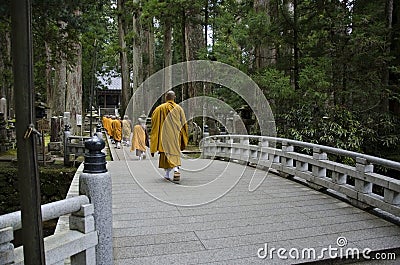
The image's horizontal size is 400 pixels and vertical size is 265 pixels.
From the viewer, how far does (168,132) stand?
7418mm

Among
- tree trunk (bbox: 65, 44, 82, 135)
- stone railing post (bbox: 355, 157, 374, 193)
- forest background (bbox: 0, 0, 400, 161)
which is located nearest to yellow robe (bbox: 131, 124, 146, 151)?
forest background (bbox: 0, 0, 400, 161)

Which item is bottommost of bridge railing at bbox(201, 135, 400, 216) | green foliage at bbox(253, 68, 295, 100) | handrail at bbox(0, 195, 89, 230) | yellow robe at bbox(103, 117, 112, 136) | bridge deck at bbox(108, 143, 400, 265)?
bridge deck at bbox(108, 143, 400, 265)

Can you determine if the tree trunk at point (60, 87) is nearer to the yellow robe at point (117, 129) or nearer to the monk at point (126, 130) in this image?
the yellow robe at point (117, 129)

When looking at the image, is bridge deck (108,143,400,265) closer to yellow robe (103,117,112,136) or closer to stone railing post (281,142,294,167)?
stone railing post (281,142,294,167)

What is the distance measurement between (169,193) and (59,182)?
6670mm

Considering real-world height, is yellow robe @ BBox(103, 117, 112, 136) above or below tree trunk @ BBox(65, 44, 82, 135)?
below

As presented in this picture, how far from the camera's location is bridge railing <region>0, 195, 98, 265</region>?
210 centimetres

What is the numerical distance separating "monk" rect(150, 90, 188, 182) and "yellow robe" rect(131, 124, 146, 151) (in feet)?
19.0

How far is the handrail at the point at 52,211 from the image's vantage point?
7.01 ft

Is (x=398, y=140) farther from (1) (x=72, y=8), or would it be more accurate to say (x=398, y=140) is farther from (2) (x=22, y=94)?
(2) (x=22, y=94)

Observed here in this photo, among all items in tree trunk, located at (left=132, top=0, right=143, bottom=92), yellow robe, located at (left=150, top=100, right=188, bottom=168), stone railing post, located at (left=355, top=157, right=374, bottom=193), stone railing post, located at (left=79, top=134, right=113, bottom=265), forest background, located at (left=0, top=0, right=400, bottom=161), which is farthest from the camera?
tree trunk, located at (left=132, top=0, right=143, bottom=92)

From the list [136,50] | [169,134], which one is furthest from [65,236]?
[136,50]

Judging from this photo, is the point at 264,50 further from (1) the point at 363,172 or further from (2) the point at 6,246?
(2) the point at 6,246

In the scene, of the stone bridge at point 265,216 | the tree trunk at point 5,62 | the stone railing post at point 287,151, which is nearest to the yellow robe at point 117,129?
the tree trunk at point 5,62
